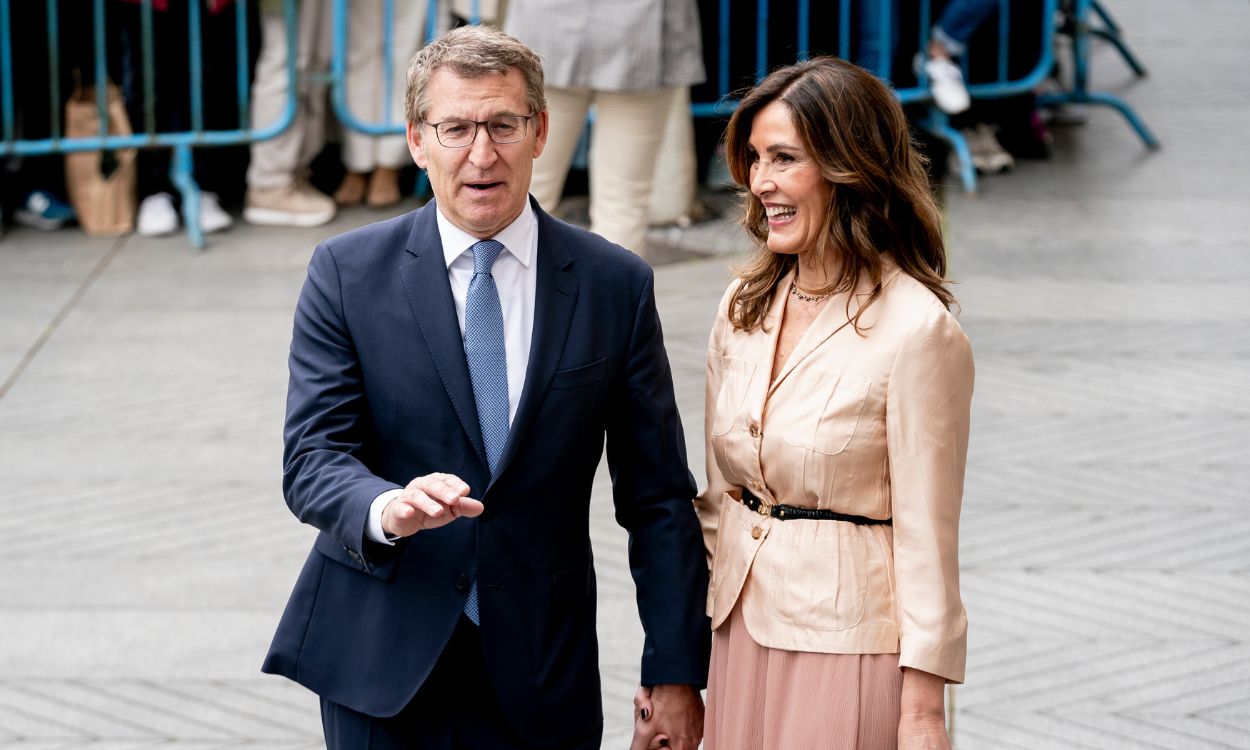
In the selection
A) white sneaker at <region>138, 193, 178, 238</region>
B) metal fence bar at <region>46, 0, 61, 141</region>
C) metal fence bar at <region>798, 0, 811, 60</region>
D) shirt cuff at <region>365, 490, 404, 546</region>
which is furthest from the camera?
metal fence bar at <region>798, 0, 811, 60</region>

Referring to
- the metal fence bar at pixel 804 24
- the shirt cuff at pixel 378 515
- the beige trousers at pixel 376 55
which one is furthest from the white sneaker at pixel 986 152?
the shirt cuff at pixel 378 515

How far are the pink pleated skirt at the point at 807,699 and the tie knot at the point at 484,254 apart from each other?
0.76m

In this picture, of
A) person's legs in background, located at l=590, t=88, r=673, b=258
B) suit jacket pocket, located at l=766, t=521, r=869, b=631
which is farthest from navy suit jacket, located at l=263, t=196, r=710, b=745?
person's legs in background, located at l=590, t=88, r=673, b=258

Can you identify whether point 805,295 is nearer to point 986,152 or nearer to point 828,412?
point 828,412

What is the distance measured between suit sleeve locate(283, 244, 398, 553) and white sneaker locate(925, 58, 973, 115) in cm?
A: 635

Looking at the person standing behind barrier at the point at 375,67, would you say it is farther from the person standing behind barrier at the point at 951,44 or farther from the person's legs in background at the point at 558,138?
the person standing behind barrier at the point at 951,44

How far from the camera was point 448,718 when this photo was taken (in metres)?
3.07

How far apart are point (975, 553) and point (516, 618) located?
2799 millimetres

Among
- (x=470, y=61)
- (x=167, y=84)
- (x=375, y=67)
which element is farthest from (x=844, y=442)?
(x=167, y=84)

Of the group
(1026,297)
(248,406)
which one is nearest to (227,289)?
(248,406)

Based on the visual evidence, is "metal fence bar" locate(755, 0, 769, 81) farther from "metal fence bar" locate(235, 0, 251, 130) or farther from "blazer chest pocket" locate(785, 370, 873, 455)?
"blazer chest pocket" locate(785, 370, 873, 455)

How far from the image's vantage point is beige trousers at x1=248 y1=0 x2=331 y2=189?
27.8ft

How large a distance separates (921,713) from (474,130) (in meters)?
1.23

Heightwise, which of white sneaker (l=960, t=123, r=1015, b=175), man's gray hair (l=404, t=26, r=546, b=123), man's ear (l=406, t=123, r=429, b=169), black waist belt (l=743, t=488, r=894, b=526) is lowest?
white sneaker (l=960, t=123, r=1015, b=175)
